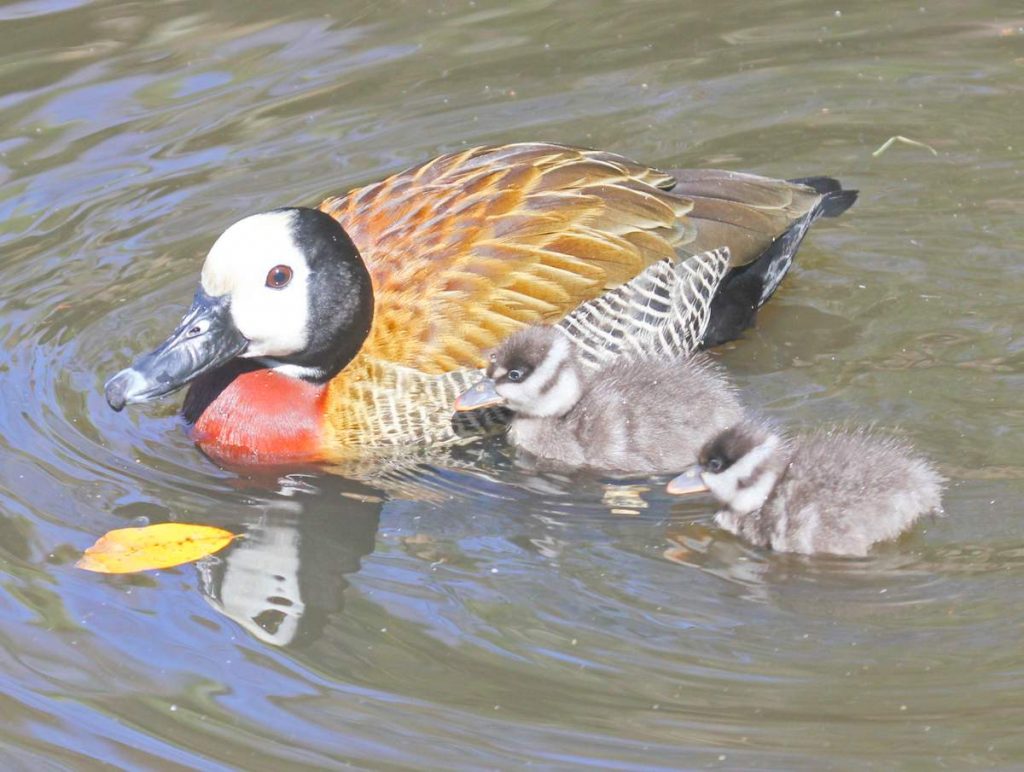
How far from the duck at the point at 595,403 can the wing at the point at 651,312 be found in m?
0.05

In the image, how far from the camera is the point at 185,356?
6.83m

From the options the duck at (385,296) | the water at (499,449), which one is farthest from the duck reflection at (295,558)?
the duck at (385,296)

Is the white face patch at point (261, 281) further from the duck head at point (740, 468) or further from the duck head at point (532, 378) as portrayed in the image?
the duck head at point (740, 468)

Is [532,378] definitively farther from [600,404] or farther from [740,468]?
[740,468]

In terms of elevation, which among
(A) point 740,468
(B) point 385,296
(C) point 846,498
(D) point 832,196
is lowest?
(C) point 846,498

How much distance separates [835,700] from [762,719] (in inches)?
9.7

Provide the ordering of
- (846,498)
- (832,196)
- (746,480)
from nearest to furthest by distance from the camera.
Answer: (846,498) < (746,480) < (832,196)

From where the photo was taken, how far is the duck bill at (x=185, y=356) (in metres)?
6.78

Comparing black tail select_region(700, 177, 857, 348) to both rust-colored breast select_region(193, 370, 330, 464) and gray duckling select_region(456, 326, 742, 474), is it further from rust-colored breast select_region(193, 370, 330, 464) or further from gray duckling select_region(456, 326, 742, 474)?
rust-colored breast select_region(193, 370, 330, 464)

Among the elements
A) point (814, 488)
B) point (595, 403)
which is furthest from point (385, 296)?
point (814, 488)

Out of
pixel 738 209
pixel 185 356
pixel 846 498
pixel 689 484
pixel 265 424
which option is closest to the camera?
pixel 846 498

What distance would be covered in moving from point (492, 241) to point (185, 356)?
4.35 feet

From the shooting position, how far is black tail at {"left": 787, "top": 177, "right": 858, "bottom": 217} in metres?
8.12

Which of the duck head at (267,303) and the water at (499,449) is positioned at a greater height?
the duck head at (267,303)
